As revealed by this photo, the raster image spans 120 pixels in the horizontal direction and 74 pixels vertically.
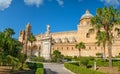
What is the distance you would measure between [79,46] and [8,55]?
45.9m

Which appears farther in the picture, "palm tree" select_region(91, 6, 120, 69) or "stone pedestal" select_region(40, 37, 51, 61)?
"stone pedestal" select_region(40, 37, 51, 61)

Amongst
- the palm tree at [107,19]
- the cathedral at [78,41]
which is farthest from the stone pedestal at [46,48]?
the palm tree at [107,19]

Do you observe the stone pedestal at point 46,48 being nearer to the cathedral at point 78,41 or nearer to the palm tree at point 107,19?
the cathedral at point 78,41

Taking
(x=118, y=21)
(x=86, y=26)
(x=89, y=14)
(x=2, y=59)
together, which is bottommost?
(x=2, y=59)

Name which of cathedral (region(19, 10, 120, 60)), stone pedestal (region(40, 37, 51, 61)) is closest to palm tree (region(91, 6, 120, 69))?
stone pedestal (region(40, 37, 51, 61))

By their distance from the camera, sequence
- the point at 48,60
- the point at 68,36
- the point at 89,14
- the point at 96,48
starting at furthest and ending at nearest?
the point at 68,36
the point at 89,14
the point at 96,48
the point at 48,60

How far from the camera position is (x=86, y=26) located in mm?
86188

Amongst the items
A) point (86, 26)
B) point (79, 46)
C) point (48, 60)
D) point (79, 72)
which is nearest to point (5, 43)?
point (79, 72)

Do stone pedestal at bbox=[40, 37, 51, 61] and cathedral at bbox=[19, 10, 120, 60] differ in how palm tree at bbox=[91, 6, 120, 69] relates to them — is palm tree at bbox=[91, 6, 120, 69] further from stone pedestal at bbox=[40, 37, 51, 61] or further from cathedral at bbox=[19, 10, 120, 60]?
cathedral at bbox=[19, 10, 120, 60]

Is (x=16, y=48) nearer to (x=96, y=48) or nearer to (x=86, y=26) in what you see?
(x=96, y=48)

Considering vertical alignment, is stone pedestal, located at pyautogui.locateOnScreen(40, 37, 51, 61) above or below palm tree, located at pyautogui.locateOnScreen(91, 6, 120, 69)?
below

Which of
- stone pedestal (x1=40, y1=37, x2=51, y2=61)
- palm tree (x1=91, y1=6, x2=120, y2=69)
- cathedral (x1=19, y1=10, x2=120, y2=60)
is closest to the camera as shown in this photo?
palm tree (x1=91, y1=6, x2=120, y2=69)

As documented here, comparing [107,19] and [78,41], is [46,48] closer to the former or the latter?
[107,19]

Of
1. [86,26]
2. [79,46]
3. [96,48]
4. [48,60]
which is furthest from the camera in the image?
[86,26]
